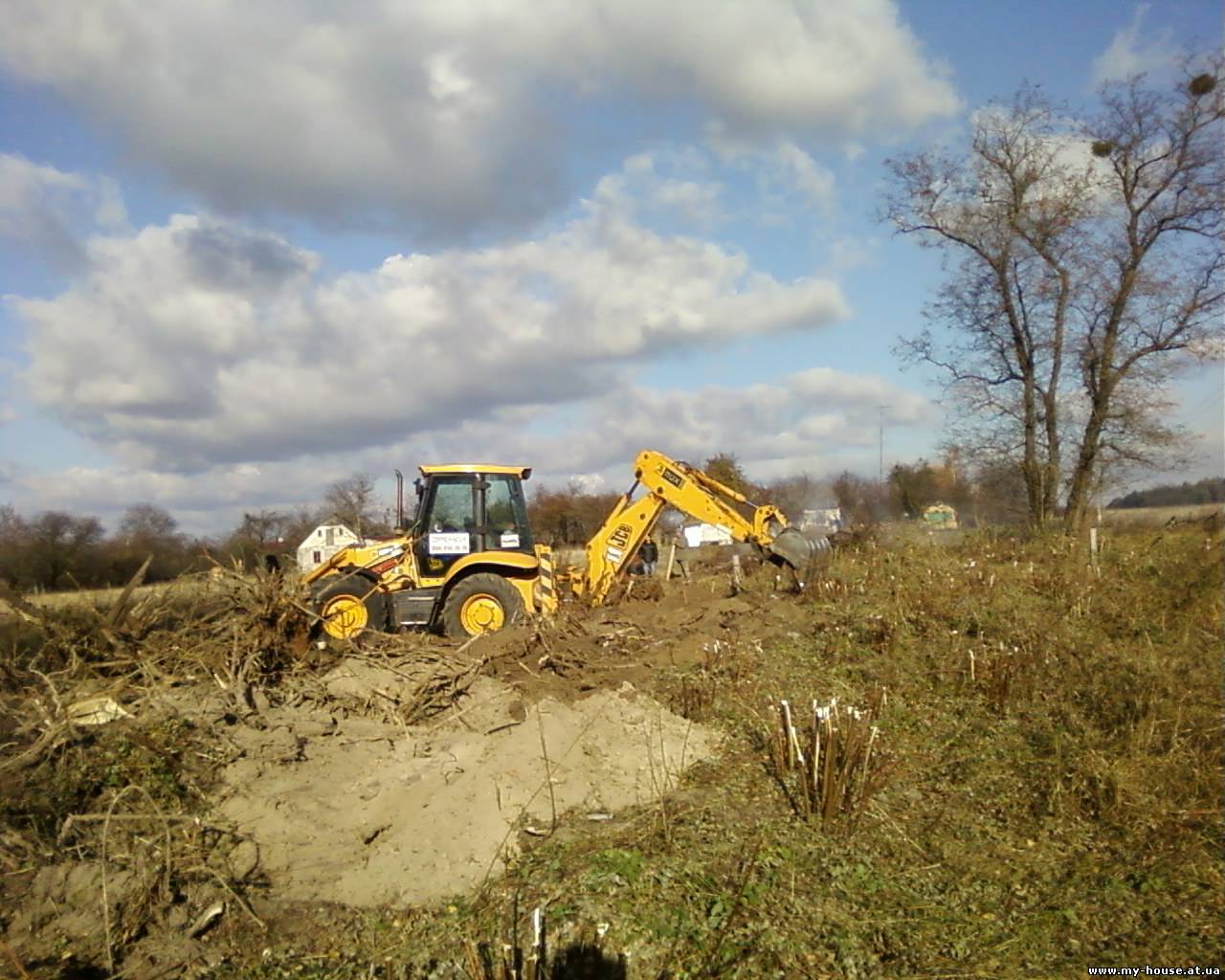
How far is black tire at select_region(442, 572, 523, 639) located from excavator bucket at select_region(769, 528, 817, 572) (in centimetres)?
380

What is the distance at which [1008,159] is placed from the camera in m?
25.0

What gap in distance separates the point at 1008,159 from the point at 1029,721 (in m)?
21.9

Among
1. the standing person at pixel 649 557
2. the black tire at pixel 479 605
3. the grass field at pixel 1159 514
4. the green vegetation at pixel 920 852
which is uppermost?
the grass field at pixel 1159 514

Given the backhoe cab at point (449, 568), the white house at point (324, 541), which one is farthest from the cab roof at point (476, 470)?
the white house at point (324, 541)

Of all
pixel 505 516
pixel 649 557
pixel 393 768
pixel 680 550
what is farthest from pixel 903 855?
pixel 680 550

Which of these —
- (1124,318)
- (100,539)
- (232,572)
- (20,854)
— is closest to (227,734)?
(20,854)

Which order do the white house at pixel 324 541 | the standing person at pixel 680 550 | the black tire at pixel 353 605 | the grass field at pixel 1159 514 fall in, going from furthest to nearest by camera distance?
the white house at pixel 324 541 → the grass field at pixel 1159 514 → the standing person at pixel 680 550 → the black tire at pixel 353 605

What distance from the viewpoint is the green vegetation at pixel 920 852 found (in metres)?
4.36

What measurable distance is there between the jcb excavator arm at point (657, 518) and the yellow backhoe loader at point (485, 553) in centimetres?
2

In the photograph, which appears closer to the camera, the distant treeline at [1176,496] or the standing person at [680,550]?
the standing person at [680,550]

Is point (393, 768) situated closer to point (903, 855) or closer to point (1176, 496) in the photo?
point (903, 855)

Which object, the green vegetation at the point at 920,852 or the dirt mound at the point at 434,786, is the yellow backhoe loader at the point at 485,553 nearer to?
the green vegetation at the point at 920,852

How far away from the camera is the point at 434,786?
239 inches

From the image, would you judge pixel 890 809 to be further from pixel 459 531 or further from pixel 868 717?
pixel 459 531
